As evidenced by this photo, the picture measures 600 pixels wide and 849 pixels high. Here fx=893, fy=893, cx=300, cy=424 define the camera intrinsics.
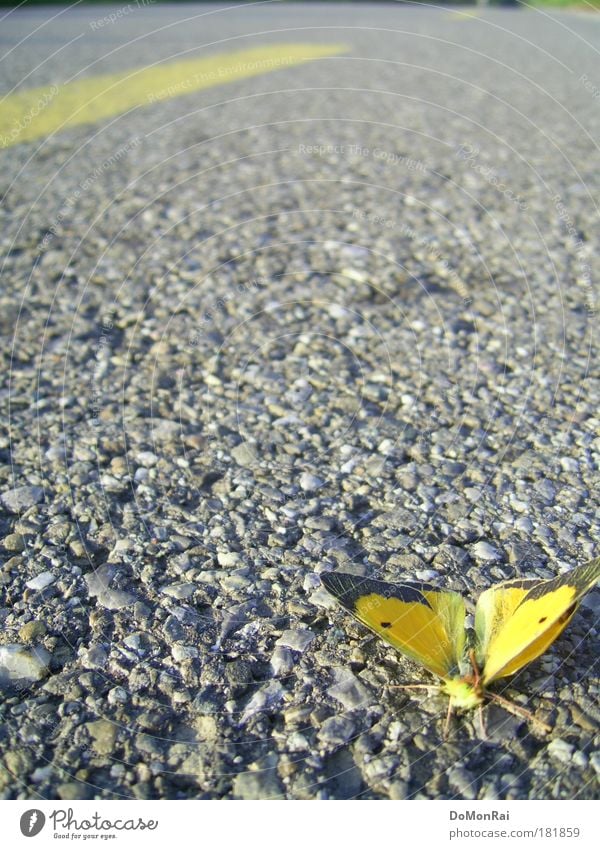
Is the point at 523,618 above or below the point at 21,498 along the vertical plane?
below

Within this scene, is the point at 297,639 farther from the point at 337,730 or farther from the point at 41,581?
the point at 41,581

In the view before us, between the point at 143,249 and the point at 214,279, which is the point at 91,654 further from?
the point at 143,249

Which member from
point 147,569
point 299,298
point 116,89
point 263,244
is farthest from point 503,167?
point 147,569

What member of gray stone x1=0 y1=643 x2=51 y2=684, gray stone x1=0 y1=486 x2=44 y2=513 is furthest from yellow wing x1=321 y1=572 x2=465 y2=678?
gray stone x1=0 y1=486 x2=44 y2=513

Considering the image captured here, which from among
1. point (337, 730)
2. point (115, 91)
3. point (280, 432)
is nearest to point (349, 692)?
point (337, 730)

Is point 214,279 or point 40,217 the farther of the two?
point 40,217

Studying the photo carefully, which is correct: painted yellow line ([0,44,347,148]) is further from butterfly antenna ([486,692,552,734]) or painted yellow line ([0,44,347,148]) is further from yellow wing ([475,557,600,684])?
butterfly antenna ([486,692,552,734])
